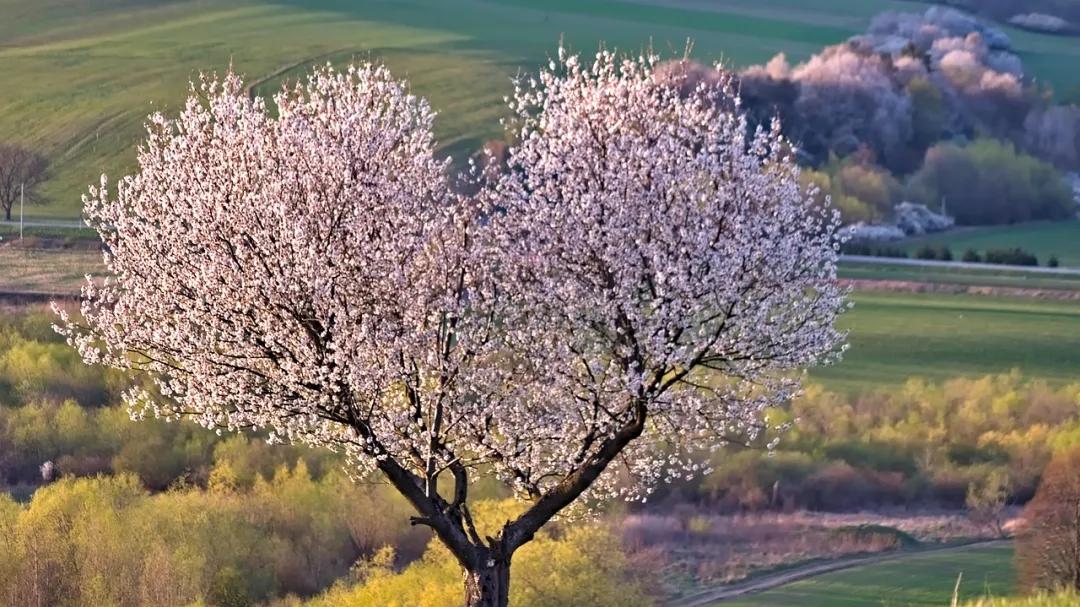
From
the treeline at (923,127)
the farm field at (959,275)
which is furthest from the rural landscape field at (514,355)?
the treeline at (923,127)

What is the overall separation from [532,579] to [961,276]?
5041cm

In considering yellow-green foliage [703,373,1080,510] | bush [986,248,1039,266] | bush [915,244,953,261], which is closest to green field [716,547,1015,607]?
yellow-green foliage [703,373,1080,510]

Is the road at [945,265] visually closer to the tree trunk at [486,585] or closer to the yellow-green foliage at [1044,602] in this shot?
the tree trunk at [486,585]

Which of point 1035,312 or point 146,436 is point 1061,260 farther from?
point 146,436

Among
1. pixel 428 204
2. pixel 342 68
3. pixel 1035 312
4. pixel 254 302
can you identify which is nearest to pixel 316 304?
pixel 254 302

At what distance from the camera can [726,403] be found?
2330 cm

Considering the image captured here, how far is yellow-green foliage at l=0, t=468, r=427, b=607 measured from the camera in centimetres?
4144

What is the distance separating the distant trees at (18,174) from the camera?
284 feet

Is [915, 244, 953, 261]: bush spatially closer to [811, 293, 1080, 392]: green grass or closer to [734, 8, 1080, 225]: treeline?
[734, 8, 1080, 225]: treeline

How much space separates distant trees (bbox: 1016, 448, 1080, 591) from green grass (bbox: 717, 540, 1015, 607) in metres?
1.40

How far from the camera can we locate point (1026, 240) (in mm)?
106500

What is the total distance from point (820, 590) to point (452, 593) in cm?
1374

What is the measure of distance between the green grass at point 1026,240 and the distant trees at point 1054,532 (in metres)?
49.0

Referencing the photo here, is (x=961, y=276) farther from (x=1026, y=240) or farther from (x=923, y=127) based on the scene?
(x=923, y=127)
